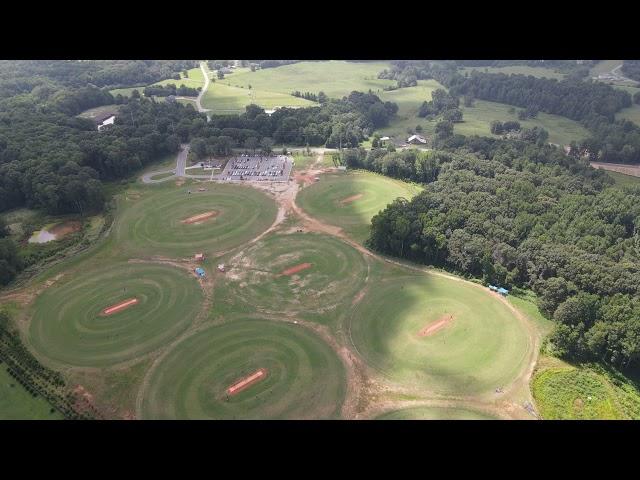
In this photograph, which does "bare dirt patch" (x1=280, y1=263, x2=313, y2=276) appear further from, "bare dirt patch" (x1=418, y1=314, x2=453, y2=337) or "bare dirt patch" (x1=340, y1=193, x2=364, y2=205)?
"bare dirt patch" (x1=340, y1=193, x2=364, y2=205)

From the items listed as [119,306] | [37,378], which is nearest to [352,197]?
[119,306]

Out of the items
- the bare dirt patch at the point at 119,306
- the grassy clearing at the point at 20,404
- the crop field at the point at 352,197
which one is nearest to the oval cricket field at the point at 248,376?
the grassy clearing at the point at 20,404

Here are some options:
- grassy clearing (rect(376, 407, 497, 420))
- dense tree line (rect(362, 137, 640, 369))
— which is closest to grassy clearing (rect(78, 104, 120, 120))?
dense tree line (rect(362, 137, 640, 369))

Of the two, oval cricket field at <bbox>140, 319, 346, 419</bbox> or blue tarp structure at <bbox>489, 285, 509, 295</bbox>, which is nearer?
oval cricket field at <bbox>140, 319, 346, 419</bbox>

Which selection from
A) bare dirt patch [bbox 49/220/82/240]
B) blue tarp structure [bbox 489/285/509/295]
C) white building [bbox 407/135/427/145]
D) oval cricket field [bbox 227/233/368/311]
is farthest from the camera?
white building [bbox 407/135/427/145]

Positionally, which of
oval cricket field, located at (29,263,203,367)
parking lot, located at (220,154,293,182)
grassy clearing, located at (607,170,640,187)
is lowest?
oval cricket field, located at (29,263,203,367)

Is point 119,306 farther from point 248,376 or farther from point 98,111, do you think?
point 98,111

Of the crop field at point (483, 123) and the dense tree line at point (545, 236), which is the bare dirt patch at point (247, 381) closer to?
the dense tree line at point (545, 236)
